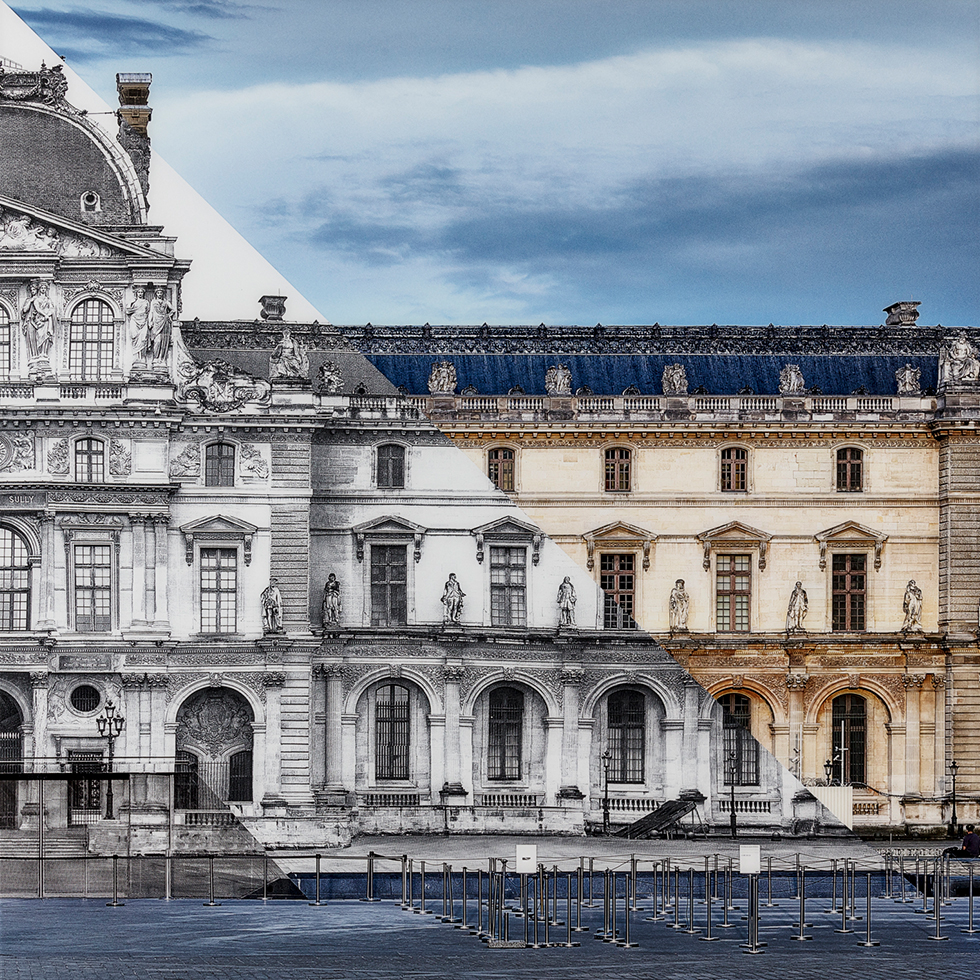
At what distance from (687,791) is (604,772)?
147 cm

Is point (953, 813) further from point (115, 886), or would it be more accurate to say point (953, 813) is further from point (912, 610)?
point (115, 886)

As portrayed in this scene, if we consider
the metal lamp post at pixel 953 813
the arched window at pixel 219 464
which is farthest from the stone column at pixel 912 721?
the arched window at pixel 219 464

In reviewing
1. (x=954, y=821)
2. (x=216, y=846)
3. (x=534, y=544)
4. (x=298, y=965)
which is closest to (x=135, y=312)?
(x=534, y=544)

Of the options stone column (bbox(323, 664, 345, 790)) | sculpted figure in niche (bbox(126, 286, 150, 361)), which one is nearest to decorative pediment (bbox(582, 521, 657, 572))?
stone column (bbox(323, 664, 345, 790))

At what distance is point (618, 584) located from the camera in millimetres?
34156

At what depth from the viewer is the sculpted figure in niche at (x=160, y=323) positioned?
33.9m

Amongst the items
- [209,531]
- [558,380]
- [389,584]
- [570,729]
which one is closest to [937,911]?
[570,729]

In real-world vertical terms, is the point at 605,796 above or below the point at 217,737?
below

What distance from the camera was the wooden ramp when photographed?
96.6ft

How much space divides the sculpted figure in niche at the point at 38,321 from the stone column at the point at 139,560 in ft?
9.00

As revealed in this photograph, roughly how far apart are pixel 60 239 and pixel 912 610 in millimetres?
13831

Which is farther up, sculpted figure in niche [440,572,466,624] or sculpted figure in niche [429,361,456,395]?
sculpted figure in niche [429,361,456,395]

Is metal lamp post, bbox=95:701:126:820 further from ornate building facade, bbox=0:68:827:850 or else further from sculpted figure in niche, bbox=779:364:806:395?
sculpted figure in niche, bbox=779:364:806:395

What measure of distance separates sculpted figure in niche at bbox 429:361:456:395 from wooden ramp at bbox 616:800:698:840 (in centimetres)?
742
